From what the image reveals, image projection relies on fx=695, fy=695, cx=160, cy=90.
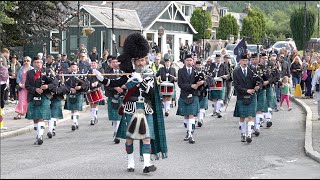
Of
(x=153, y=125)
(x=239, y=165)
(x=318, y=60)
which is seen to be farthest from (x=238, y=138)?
(x=318, y=60)

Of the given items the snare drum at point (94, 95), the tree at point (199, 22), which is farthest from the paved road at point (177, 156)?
the tree at point (199, 22)

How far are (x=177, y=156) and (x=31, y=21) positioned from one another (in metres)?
11.8

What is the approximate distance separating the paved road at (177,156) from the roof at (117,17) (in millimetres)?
37008

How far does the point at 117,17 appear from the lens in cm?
5556

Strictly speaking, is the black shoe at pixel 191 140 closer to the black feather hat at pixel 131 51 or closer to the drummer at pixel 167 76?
the black feather hat at pixel 131 51

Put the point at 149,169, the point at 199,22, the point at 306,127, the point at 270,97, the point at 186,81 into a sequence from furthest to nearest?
1. the point at 199,22
2. the point at 270,97
3. the point at 306,127
4. the point at 186,81
5. the point at 149,169

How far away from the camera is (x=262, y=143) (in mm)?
14586

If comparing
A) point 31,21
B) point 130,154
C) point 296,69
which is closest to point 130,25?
point 296,69

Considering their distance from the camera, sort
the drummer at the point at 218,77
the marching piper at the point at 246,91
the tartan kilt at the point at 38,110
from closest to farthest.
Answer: the tartan kilt at the point at 38,110 < the marching piper at the point at 246,91 < the drummer at the point at 218,77

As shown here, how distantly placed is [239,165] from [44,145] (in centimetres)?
453

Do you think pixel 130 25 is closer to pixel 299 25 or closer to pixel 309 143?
pixel 299 25

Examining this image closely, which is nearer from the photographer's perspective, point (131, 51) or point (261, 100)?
point (131, 51)

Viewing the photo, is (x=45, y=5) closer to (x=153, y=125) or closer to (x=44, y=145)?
(x=44, y=145)

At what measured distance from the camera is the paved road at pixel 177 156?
1062 cm
